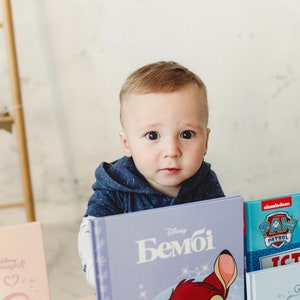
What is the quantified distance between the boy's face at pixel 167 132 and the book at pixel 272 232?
18 centimetres

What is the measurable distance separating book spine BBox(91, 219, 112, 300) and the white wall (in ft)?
3.24

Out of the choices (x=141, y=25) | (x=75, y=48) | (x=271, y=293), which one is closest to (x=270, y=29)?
(x=141, y=25)

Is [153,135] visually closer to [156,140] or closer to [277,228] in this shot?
[156,140]

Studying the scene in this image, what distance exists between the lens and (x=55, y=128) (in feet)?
4.71

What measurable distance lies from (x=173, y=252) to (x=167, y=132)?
24 centimetres

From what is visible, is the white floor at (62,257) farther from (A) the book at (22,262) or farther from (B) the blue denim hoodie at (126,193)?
(A) the book at (22,262)

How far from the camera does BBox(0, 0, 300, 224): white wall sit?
1.39 metres

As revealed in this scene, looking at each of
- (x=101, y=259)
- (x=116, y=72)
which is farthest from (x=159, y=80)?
(x=116, y=72)

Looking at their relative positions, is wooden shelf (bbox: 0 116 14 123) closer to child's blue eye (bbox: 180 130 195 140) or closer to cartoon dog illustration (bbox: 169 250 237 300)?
child's blue eye (bbox: 180 130 195 140)

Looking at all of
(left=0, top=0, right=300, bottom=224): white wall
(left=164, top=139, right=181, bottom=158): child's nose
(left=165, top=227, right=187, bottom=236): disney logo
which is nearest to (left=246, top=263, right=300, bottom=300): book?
(left=165, top=227, right=187, bottom=236): disney logo

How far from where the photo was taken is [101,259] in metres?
0.50

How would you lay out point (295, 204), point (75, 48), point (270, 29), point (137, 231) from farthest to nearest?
point (270, 29) → point (75, 48) → point (295, 204) → point (137, 231)

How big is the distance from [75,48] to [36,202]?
54 cm

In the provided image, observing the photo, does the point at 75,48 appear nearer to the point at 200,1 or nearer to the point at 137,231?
the point at 200,1
